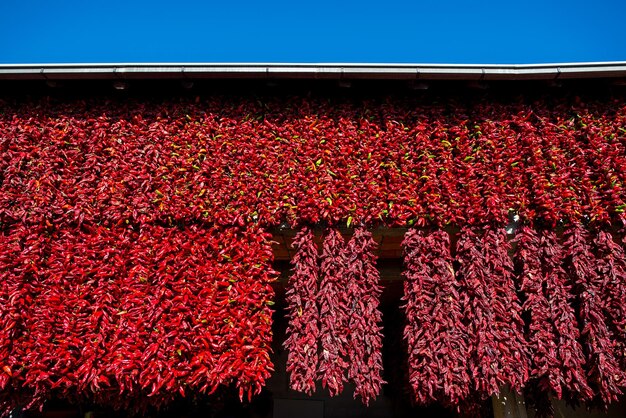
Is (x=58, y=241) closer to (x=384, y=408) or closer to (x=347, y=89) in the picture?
(x=347, y=89)

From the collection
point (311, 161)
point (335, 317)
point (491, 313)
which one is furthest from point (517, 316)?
point (311, 161)

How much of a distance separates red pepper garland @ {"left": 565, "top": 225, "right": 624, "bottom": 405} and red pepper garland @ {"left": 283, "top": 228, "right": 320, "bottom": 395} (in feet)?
7.35

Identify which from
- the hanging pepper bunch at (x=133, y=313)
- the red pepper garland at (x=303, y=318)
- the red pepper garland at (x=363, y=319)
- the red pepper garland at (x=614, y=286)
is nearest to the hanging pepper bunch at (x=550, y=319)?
the red pepper garland at (x=614, y=286)

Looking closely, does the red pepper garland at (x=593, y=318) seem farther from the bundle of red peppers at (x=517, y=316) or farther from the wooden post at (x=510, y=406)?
the wooden post at (x=510, y=406)

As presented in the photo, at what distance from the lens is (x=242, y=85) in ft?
13.5

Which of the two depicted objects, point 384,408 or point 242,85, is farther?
point 384,408

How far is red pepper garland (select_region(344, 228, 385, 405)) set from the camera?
3.25 meters

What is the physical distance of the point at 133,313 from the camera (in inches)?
132

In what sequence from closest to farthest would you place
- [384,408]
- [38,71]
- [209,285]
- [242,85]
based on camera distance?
1. [209,285]
2. [38,71]
3. [242,85]
4. [384,408]

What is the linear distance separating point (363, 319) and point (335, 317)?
24 cm

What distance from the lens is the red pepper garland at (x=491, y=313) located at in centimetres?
322

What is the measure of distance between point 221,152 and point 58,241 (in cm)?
164

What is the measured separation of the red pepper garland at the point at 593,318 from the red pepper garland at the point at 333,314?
199 centimetres

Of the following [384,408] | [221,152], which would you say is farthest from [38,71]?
[384,408]
